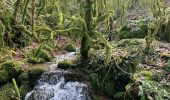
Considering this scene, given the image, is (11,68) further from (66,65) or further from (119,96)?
(119,96)

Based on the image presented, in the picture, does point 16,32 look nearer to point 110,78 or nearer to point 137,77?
point 110,78

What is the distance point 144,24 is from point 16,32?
4794mm

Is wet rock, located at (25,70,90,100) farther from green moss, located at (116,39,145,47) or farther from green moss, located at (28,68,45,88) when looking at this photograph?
green moss, located at (116,39,145,47)

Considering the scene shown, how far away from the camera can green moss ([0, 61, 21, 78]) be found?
8541mm

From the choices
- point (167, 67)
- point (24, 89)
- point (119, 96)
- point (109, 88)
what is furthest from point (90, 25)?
point (24, 89)

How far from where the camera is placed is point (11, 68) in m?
8.59

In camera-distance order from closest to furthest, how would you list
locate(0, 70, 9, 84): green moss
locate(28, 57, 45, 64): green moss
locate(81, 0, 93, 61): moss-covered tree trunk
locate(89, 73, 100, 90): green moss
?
locate(89, 73, 100, 90): green moss < locate(81, 0, 93, 61): moss-covered tree trunk < locate(0, 70, 9, 84): green moss < locate(28, 57, 45, 64): green moss

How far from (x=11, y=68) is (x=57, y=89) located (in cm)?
149

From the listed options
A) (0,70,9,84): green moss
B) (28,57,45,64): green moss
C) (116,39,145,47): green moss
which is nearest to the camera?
→ (0,70,9,84): green moss

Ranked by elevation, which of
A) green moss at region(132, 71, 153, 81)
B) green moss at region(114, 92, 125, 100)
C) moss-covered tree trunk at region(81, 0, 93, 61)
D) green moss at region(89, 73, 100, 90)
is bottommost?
green moss at region(114, 92, 125, 100)

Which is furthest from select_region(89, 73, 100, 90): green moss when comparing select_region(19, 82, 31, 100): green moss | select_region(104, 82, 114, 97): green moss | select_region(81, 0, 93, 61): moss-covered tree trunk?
select_region(19, 82, 31, 100): green moss

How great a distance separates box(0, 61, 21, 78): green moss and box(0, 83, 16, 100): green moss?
15.6 inches

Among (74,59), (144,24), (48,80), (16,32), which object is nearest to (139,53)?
(74,59)

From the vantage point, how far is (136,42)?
9.75m
